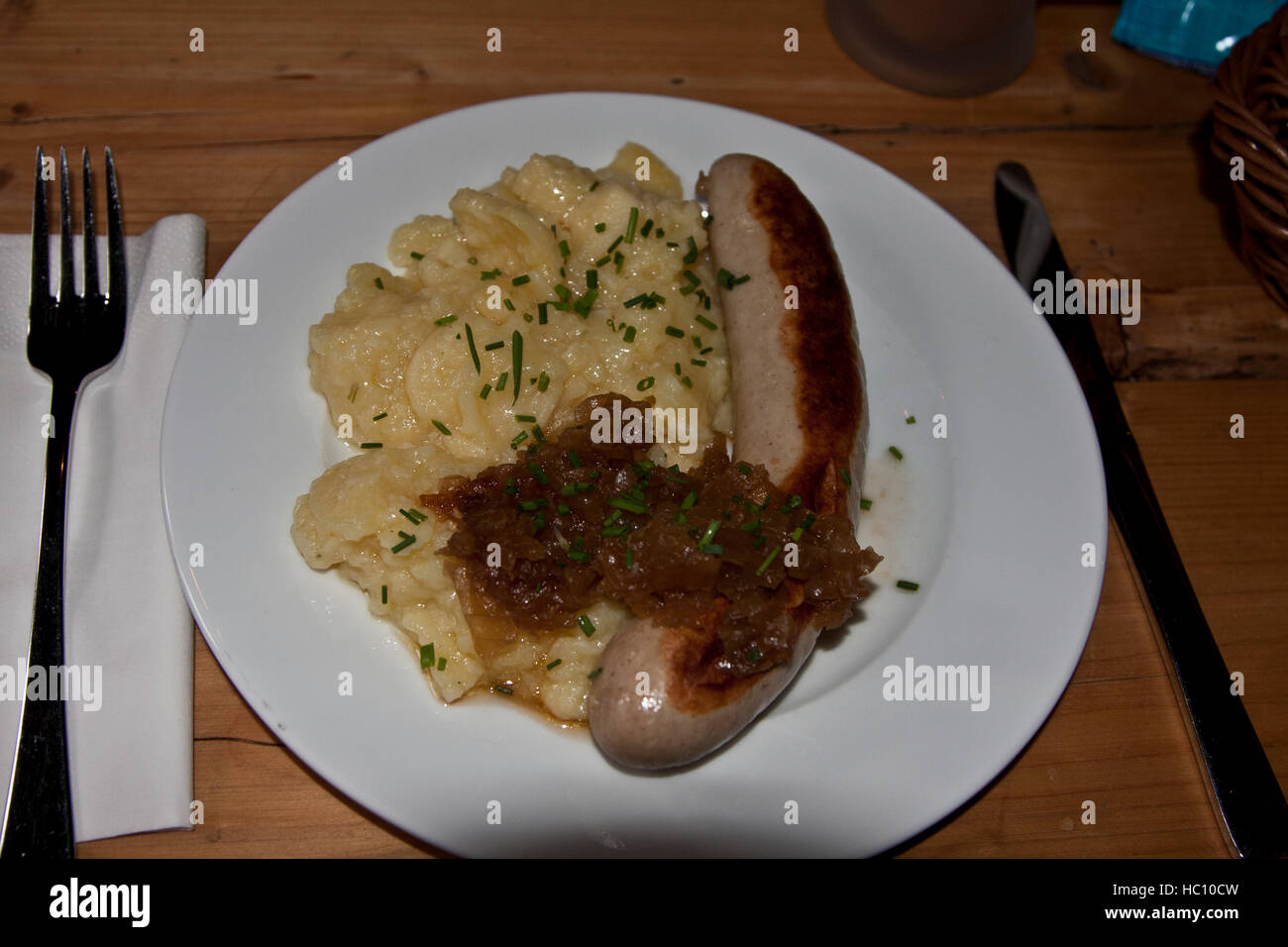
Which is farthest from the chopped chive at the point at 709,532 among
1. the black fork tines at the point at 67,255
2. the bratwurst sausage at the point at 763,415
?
the black fork tines at the point at 67,255

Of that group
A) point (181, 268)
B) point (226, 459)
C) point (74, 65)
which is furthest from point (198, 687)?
point (74, 65)

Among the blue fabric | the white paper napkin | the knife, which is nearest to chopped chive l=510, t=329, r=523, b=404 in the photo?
the white paper napkin

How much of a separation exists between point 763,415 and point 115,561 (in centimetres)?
182

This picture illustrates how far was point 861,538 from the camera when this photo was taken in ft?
9.20

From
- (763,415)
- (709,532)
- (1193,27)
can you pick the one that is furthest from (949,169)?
(709,532)

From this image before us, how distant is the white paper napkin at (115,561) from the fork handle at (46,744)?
0.29 ft

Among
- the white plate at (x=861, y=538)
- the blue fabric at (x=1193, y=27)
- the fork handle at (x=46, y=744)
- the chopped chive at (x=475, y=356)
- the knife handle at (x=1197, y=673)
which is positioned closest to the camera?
the fork handle at (x=46, y=744)

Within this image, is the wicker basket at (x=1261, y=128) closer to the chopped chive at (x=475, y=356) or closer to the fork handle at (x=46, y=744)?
the chopped chive at (x=475, y=356)

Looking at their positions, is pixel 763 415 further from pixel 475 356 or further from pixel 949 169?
pixel 949 169

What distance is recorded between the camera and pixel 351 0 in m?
4.05

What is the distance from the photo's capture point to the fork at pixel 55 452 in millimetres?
2109

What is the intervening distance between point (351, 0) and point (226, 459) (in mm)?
2530

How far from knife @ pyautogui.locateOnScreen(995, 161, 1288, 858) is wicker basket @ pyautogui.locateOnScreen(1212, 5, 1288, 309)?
25.4 inches
